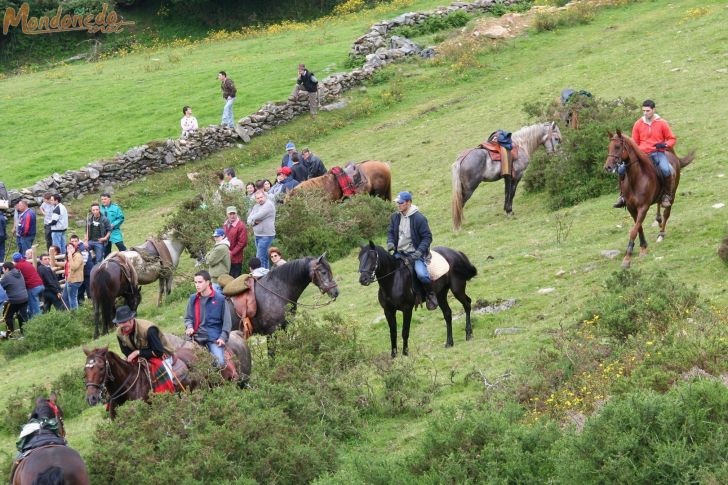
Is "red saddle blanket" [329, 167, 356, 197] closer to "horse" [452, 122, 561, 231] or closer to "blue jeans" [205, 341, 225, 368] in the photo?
"horse" [452, 122, 561, 231]

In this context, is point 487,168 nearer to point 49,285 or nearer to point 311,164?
point 311,164

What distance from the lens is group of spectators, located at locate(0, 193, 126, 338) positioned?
755 inches

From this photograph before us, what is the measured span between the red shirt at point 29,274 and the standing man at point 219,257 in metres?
5.20

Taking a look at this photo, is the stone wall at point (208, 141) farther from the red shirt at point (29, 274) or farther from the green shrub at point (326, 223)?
the green shrub at point (326, 223)

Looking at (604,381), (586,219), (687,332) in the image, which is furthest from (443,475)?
(586,219)

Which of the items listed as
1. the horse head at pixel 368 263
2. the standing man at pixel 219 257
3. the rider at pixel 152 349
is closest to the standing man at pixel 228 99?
the standing man at pixel 219 257

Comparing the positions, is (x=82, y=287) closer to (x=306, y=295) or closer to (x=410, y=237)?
(x=306, y=295)

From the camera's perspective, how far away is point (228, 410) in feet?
33.3

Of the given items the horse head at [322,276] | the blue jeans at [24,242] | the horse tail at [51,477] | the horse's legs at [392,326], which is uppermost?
the horse tail at [51,477]

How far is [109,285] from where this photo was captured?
1769 centimetres

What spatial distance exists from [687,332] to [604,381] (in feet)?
3.64

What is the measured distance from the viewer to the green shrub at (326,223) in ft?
65.1

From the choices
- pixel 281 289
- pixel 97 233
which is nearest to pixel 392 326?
pixel 281 289

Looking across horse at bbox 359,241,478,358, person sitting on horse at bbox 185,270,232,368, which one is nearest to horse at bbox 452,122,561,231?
horse at bbox 359,241,478,358
